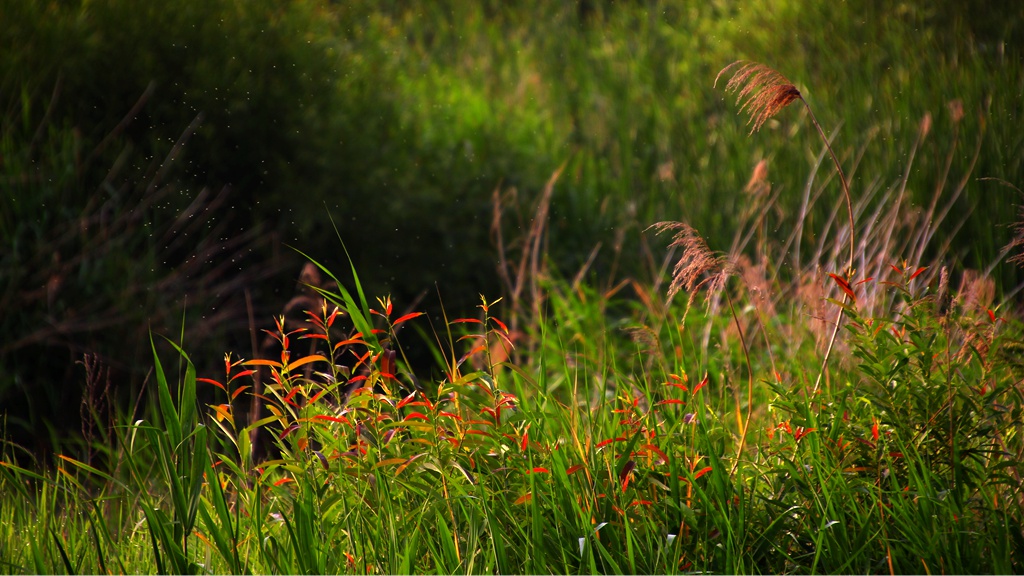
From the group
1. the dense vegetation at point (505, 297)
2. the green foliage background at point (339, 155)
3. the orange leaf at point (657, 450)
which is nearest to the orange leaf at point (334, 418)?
the dense vegetation at point (505, 297)

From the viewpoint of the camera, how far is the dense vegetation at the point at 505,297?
2.02 m

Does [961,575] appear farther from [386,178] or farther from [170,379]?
[386,178]

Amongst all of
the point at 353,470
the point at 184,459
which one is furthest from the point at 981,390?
the point at 184,459

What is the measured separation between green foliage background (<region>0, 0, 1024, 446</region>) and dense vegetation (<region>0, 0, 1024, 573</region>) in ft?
0.07

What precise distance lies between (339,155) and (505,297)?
1.17 metres

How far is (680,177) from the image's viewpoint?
6.39 metres

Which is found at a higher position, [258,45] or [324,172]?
[258,45]

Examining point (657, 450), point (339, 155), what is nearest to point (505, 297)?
point (339, 155)

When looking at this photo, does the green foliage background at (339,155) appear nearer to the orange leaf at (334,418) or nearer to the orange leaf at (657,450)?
the orange leaf at (334,418)

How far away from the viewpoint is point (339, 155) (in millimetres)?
5055

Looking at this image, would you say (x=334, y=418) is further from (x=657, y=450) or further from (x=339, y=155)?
(x=339, y=155)

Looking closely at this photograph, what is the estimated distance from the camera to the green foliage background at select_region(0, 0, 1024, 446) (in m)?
4.14

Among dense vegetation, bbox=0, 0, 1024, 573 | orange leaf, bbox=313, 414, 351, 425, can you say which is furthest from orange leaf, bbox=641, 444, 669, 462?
orange leaf, bbox=313, 414, 351, 425

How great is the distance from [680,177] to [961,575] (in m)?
4.67
